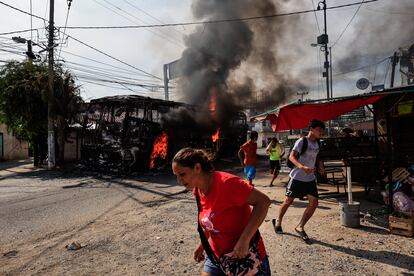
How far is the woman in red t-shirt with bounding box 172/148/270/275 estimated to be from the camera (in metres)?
2.02

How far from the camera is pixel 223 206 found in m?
2.04

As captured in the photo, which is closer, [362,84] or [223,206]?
[223,206]

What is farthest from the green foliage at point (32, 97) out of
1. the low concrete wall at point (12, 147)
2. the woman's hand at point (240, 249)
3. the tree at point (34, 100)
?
the woman's hand at point (240, 249)

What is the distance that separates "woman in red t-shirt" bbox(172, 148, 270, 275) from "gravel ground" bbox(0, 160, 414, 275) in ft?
6.54

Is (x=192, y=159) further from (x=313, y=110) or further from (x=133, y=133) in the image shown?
(x=133, y=133)

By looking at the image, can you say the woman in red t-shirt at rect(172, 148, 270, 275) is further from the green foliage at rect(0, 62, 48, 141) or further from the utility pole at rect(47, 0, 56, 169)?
the green foliage at rect(0, 62, 48, 141)

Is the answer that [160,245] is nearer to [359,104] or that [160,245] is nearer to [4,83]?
[359,104]

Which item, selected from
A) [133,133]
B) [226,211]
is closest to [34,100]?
[133,133]

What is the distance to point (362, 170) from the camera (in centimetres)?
945

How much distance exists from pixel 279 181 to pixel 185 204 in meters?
4.32

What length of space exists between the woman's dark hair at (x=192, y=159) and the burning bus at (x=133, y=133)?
457 inches

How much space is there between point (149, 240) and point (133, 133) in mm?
9232

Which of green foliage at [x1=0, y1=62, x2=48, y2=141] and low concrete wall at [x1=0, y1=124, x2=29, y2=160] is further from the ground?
green foliage at [x1=0, y1=62, x2=48, y2=141]

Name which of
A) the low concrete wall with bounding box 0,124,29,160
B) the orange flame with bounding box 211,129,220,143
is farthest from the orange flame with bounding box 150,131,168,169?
the low concrete wall with bounding box 0,124,29,160
